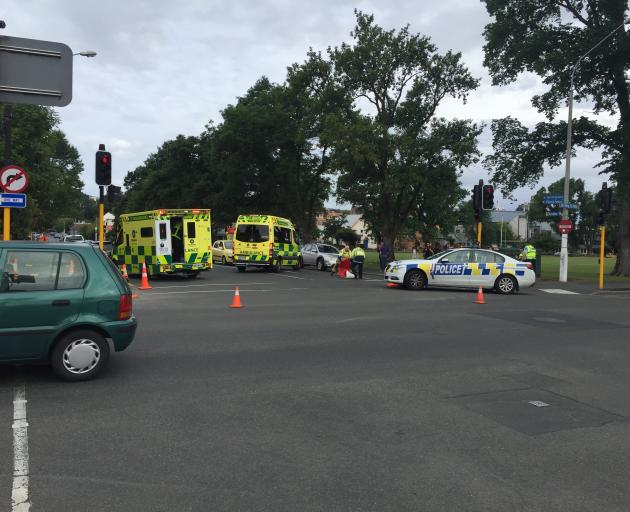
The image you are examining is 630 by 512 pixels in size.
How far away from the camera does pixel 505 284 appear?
60.7 ft

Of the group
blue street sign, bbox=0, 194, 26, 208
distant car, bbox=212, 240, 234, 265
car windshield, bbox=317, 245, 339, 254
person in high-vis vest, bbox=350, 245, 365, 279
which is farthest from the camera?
distant car, bbox=212, 240, 234, 265

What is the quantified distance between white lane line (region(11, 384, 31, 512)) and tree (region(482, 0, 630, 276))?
1073 inches

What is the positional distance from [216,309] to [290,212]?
33719mm

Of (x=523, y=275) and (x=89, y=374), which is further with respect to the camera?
(x=523, y=275)

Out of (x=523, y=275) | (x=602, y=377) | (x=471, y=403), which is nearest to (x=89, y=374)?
(x=471, y=403)

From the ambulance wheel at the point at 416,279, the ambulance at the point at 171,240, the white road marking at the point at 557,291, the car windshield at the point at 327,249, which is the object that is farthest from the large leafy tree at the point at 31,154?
the white road marking at the point at 557,291

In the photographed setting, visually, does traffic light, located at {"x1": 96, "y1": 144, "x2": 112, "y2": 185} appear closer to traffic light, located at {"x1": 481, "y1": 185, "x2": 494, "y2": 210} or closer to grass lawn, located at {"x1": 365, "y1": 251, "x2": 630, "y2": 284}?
traffic light, located at {"x1": 481, "y1": 185, "x2": 494, "y2": 210}

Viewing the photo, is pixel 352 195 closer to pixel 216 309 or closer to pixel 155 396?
pixel 216 309

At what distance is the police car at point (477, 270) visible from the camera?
18469mm

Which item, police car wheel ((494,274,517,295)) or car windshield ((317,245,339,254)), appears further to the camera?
car windshield ((317,245,339,254))

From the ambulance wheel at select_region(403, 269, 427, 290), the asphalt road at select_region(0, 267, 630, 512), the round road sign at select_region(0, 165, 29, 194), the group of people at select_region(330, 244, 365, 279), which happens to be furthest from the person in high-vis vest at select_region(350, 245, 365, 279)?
the round road sign at select_region(0, 165, 29, 194)

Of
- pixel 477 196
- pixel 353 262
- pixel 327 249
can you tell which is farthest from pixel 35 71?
pixel 327 249

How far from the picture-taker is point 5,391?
586cm

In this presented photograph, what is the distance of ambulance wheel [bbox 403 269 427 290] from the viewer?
18.8 meters
